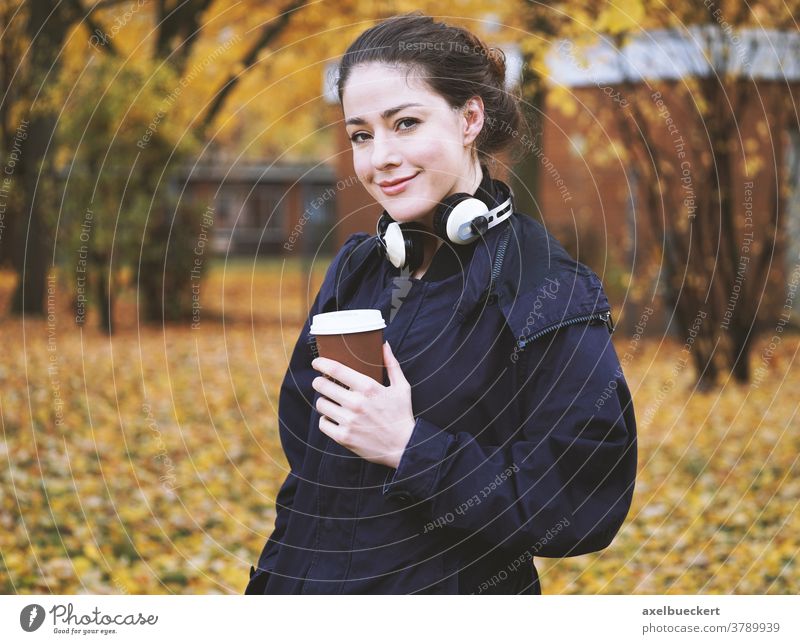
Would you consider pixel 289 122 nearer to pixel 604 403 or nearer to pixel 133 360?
pixel 133 360

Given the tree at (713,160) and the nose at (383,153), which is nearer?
the nose at (383,153)

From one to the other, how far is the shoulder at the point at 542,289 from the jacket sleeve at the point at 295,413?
19.0 inches

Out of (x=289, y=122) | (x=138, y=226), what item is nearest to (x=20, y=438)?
(x=138, y=226)

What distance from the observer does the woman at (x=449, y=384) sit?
172cm

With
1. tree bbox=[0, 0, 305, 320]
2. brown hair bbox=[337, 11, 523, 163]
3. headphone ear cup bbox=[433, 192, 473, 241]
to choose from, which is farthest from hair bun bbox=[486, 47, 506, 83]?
tree bbox=[0, 0, 305, 320]

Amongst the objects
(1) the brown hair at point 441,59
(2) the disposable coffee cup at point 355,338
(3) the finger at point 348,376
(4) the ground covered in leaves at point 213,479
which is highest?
(1) the brown hair at point 441,59

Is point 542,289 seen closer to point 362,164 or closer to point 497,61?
point 362,164

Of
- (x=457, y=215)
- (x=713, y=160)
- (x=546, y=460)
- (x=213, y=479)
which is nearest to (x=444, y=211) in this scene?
(x=457, y=215)

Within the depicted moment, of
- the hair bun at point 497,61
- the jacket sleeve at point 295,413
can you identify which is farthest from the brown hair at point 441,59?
the jacket sleeve at point 295,413

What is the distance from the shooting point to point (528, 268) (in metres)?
1.79

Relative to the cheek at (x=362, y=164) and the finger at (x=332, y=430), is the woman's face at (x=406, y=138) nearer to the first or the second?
Result: the cheek at (x=362, y=164)

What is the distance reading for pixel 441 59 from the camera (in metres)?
1.92

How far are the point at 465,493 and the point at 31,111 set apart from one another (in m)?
10.7

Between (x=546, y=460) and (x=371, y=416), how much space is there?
0.34 meters
